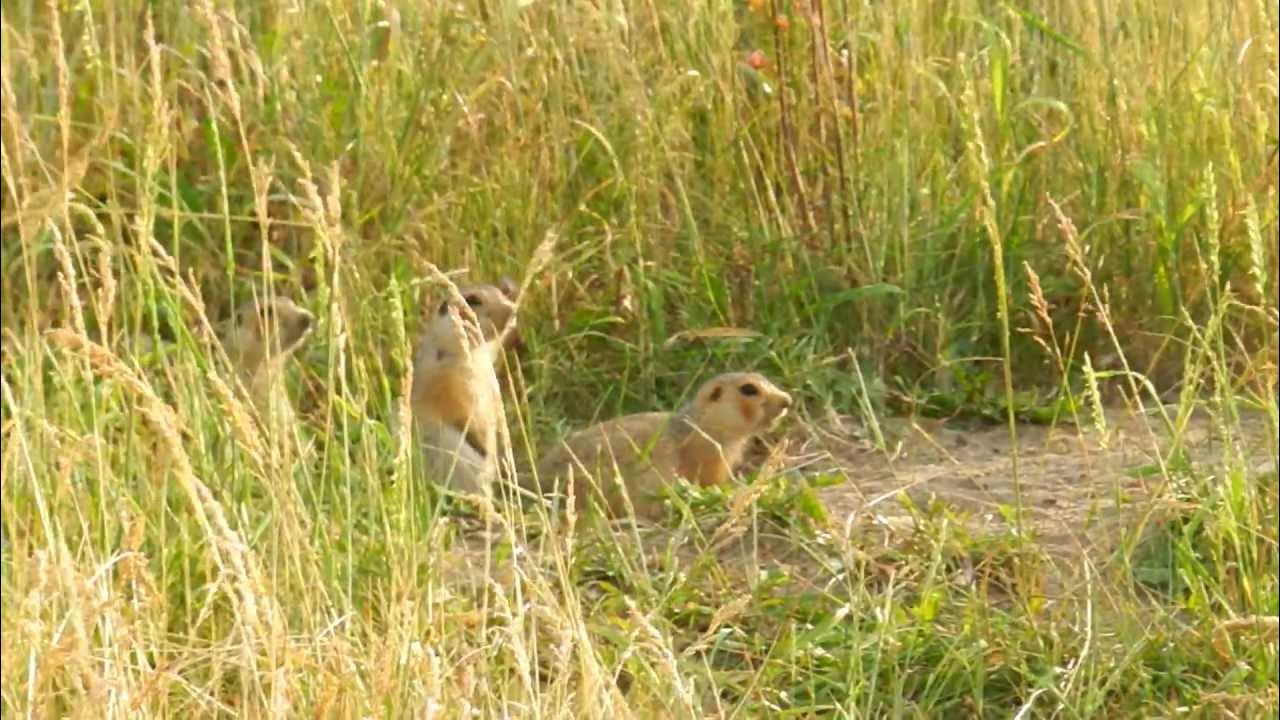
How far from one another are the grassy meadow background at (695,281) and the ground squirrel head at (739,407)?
7.5 inches

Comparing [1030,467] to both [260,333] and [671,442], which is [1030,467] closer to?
[671,442]

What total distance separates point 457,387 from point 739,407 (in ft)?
2.86

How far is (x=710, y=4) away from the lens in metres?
6.54

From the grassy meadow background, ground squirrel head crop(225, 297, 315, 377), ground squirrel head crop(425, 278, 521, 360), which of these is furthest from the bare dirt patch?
ground squirrel head crop(225, 297, 315, 377)

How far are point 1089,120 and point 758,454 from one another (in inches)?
47.0

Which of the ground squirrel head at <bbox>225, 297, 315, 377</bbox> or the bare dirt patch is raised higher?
the ground squirrel head at <bbox>225, 297, 315, 377</bbox>

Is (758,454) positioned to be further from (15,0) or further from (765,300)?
(15,0)

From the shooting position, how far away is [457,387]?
659cm

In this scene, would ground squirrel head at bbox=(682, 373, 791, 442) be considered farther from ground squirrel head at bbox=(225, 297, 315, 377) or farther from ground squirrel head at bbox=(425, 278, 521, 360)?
ground squirrel head at bbox=(225, 297, 315, 377)

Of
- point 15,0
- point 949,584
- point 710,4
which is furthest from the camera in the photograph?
point 15,0

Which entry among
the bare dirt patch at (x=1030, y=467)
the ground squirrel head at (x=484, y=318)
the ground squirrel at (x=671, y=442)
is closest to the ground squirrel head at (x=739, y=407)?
the ground squirrel at (x=671, y=442)

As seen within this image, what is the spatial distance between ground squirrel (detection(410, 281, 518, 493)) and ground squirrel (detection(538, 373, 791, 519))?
0.25 meters

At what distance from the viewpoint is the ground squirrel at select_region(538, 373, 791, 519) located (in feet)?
19.7

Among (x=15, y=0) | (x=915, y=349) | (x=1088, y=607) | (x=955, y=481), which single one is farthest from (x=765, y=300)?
(x=15, y=0)
